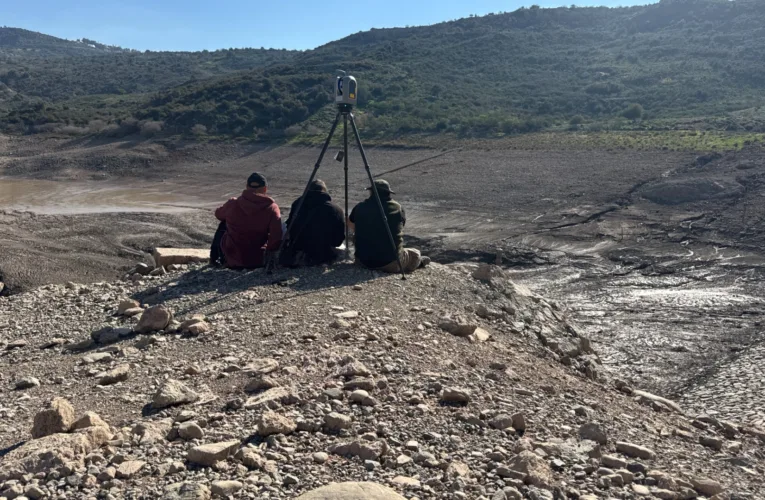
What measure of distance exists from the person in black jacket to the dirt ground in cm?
380

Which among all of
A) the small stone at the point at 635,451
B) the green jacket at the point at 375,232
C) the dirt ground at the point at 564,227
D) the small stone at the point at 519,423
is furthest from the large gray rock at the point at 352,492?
the dirt ground at the point at 564,227

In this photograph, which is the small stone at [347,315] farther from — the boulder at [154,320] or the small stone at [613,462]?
the small stone at [613,462]

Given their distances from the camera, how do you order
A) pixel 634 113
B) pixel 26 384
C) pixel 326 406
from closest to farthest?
pixel 326 406 → pixel 26 384 → pixel 634 113

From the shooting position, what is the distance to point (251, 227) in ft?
24.5

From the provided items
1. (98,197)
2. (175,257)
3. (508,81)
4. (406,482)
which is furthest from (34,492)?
(508,81)

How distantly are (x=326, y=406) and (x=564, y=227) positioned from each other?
12846 millimetres

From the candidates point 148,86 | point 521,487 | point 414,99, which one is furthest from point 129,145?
point 148,86

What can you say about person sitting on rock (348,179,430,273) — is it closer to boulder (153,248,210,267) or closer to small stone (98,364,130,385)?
boulder (153,248,210,267)

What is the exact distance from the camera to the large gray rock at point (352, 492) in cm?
302

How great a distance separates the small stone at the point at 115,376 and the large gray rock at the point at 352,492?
209 centimetres

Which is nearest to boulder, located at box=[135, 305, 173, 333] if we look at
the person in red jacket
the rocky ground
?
the rocky ground

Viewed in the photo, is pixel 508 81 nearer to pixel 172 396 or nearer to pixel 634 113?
pixel 634 113

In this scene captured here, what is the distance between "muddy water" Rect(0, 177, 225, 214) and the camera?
19.3m

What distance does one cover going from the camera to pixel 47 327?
6.45 meters
